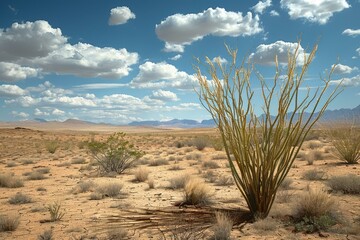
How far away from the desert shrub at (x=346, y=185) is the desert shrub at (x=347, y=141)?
5.10m

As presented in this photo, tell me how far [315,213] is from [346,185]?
2.80 m

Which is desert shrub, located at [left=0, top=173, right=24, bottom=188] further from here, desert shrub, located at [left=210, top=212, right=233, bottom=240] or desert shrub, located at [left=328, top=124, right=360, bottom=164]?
desert shrub, located at [left=328, top=124, right=360, bottom=164]

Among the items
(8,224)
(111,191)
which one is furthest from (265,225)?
(111,191)

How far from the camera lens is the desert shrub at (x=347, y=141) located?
13203mm

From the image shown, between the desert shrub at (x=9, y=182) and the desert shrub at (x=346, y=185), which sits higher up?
the desert shrub at (x=346, y=185)

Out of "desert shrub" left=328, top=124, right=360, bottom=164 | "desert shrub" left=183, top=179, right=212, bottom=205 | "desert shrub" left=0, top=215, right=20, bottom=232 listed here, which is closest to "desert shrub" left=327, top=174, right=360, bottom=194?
"desert shrub" left=183, top=179, right=212, bottom=205

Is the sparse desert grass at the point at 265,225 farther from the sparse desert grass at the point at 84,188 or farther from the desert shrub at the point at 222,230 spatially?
the sparse desert grass at the point at 84,188

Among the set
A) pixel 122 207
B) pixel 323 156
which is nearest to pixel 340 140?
pixel 323 156

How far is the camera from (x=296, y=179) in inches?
424

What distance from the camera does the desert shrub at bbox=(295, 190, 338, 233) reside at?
18.4 ft

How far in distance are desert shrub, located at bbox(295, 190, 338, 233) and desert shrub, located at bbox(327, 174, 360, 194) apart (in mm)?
2202

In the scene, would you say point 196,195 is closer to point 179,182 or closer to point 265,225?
point 265,225

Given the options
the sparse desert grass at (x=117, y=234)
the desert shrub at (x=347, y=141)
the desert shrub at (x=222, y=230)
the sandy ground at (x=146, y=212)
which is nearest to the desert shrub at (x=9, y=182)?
the sandy ground at (x=146, y=212)

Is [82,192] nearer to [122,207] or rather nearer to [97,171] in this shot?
[122,207]
